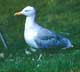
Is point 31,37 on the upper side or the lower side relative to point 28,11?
lower

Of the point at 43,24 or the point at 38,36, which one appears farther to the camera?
the point at 43,24

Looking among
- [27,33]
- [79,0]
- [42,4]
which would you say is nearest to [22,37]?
[27,33]

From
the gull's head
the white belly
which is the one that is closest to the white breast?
the white belly

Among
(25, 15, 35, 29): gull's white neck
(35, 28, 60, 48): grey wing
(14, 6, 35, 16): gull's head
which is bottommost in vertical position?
(35, 28, 60, 48): grey wing

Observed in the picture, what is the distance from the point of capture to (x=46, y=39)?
7.19 m

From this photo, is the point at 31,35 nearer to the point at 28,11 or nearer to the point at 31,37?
the point at 31,37

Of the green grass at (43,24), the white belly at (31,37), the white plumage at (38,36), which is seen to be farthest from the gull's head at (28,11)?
the white belly at (31,37)

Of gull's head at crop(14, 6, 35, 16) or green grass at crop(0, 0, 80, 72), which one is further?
gull's head at crop(14, 6, 35, 16)

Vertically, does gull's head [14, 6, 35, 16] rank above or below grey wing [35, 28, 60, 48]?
above

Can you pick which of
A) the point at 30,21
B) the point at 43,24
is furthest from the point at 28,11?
the point at 43,24

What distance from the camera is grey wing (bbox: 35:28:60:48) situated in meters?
7.14

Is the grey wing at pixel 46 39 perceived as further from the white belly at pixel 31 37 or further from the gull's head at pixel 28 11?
the gull's head at pixel 28 11

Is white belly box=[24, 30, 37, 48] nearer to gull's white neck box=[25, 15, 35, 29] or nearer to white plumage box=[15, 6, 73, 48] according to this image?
white plumage box=[15, 6, 73, 48]

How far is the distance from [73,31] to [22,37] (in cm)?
83
